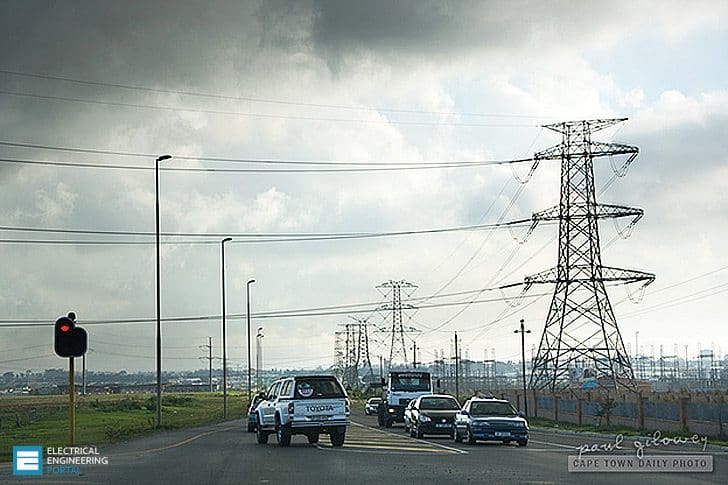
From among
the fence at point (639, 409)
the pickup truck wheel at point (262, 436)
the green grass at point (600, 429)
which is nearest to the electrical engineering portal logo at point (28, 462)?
the pickup truck wheel at point (262, 436)

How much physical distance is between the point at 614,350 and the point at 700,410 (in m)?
12.5

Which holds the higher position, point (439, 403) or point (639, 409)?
point (439, 403)

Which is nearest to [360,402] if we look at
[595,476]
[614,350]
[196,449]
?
[614,350]

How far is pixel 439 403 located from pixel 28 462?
21616mm

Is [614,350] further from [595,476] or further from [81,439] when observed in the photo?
[595,476]

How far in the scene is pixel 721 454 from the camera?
104ft

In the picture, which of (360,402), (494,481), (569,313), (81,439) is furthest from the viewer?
(360,402)

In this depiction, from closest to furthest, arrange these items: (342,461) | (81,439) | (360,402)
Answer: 1. (342,461)
2. (81,439)
3. (360,402)

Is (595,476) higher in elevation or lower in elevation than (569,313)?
lower

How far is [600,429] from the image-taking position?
52.3 metres

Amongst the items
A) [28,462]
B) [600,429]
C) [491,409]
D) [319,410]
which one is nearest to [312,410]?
[319,410]

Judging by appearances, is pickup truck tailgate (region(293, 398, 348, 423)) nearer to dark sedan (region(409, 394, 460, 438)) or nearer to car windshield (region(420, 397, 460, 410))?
dark sedan (region(409, 394, 460, 438))
